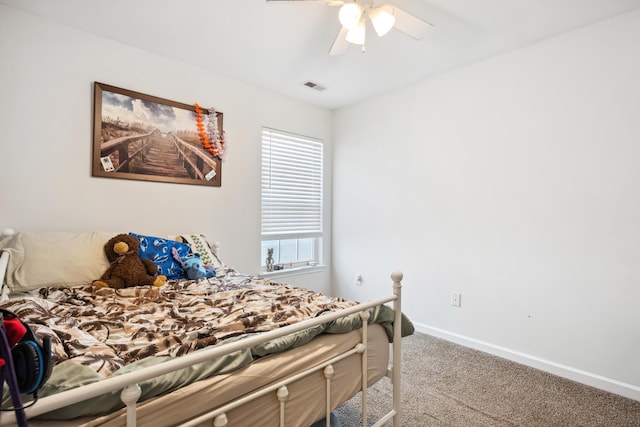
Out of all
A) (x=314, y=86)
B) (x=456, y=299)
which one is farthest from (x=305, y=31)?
(x=456, y=299)

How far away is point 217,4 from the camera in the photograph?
208 centimetres

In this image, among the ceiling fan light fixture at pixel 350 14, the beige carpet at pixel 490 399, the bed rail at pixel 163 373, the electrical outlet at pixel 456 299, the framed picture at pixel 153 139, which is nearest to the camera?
the bed rail at pixel 163 373

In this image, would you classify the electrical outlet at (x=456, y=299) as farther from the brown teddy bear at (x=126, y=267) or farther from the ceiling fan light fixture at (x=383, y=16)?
the brown teddy bear at (x=126, y=267)

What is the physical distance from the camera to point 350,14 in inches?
67.2

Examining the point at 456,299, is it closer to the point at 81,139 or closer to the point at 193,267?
the point at 193,267

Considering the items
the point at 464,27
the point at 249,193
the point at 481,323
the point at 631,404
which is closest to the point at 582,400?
the point at 631,404

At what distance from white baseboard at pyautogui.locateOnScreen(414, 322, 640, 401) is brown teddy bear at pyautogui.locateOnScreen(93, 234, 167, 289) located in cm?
243

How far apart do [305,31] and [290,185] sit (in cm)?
168

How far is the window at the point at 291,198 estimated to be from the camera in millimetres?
3498

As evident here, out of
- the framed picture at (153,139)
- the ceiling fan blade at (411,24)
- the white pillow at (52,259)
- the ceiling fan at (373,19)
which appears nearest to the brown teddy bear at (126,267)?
the white pillow at (52,259)

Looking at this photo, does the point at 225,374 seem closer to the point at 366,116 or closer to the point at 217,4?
the point at 217,4

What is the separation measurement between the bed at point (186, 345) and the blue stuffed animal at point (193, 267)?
0.56 feet

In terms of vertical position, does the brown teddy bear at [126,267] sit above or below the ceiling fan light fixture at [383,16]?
below

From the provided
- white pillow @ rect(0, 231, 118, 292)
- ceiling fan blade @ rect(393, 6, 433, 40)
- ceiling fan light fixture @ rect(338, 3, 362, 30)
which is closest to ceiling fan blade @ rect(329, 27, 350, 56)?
ceiling fan light fixture @ rect(338, 3, 362, 30)
